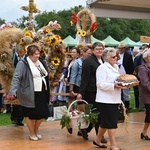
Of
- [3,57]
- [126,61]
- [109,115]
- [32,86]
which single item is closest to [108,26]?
[126,61]

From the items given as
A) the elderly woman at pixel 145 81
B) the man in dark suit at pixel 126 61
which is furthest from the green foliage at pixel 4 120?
Answer: the elderly woman at pixel 145 81

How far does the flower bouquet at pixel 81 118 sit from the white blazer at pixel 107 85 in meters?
0.77

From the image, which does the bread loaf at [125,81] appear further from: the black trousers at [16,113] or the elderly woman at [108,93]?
the black trousers at [16,113]

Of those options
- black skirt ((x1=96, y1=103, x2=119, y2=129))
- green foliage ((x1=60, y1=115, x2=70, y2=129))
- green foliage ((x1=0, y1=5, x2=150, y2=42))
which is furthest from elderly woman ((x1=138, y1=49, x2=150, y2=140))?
green foliage ((x1=0, y1=5, x2=150, y2=42))

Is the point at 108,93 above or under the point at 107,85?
under

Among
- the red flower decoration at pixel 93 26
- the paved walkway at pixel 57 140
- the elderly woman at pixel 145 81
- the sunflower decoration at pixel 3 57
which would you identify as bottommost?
the paved walkway at pixel 57 140

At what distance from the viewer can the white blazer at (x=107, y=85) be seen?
649cm

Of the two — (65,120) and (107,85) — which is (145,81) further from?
(65,120)

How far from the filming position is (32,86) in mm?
7551

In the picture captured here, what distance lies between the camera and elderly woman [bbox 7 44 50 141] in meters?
7.55

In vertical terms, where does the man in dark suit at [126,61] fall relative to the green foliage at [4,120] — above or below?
above

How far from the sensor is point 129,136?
26.9 feet

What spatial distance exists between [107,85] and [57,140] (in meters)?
1.96

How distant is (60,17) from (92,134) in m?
55.8
